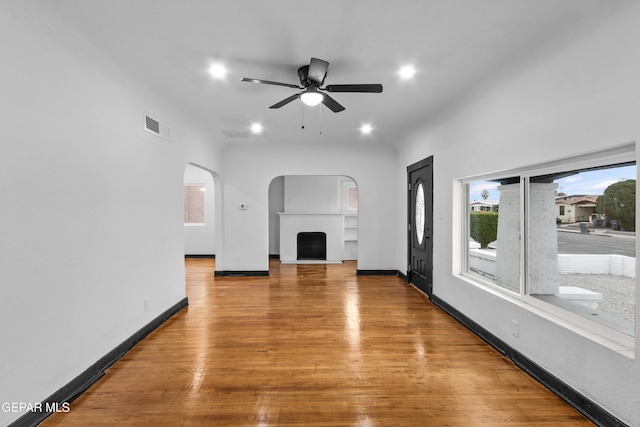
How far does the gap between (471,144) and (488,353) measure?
7.17 feet

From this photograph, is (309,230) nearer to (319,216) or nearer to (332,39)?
(319,216)

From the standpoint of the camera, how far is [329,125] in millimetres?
4730

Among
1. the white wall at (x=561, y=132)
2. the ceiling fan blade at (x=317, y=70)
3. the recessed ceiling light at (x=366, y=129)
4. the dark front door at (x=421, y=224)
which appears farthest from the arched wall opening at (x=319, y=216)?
the ceiling fan blade at (x=317, y=70)

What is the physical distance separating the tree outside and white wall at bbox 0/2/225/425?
3797 millimetres

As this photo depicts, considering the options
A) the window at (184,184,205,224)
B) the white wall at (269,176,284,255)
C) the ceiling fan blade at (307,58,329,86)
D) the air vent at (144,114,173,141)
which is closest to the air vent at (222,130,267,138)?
the air vent at (144,114,173,141)

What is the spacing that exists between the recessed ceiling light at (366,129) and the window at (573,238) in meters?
2.05

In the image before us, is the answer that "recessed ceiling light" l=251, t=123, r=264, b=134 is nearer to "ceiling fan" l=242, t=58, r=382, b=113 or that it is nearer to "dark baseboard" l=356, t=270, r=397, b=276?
"ceiling fan" l=242, t=58, r=382, b=113

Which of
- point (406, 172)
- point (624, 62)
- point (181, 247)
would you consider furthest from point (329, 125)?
point (624, 62)

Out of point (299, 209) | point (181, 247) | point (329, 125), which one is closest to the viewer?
point (181, 247)

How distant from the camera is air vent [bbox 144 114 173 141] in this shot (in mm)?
3277

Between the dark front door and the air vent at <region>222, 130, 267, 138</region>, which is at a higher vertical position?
the air vent at <region>222, 130, 267, 138</region>

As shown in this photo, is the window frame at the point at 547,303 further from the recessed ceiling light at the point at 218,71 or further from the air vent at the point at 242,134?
the air vent at the point at 242,134

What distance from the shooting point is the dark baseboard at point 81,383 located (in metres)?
1.90

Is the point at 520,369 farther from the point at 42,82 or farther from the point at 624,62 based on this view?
the point at 42,82
